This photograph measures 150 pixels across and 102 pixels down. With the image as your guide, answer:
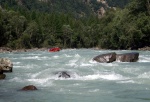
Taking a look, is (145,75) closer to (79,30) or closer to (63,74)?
(63,74)

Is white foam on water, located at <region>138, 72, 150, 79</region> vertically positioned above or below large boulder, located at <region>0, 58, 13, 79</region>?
below

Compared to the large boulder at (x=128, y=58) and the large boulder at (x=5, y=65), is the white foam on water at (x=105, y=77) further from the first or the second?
the large boulder at (x=128, y=58)

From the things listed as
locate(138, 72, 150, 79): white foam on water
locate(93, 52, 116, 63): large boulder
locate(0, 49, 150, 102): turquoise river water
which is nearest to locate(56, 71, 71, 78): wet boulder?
locate(0, 49, 150, 102): turquoise river water

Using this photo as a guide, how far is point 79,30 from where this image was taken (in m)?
123

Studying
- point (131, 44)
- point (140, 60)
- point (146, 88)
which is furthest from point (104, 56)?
point (131, 44)

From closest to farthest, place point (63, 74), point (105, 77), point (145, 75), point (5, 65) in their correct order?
point (105, 77)
point (145, 75)
point (63, 74)
point (5, 65)

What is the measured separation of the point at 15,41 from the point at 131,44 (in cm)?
3342

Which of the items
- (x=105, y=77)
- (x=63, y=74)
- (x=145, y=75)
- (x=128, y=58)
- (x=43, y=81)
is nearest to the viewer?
(x=43, y=81)

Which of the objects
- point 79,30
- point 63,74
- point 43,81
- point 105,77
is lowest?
point 43,81

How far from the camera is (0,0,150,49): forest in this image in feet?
235

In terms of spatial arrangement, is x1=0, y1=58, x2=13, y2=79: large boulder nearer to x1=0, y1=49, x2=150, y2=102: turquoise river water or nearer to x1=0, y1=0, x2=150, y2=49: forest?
x1=0, y1=49, x2=150, y2=102: turquoise river water

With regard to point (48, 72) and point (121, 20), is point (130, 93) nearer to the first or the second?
point (48, 72)

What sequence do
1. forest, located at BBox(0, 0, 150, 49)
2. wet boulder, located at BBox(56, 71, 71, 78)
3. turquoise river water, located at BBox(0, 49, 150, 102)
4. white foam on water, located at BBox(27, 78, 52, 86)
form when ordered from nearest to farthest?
turquoise river water, located at BBox(0, 49, 150, 102)
white foam on water, located at BBox(27, 78, 52, 86)
wet boulder, located at BBox(56, 71, 71, 78)
forest, located at BBox(0, 0, 150, 49)

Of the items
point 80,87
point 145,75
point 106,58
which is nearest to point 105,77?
point 145,75
